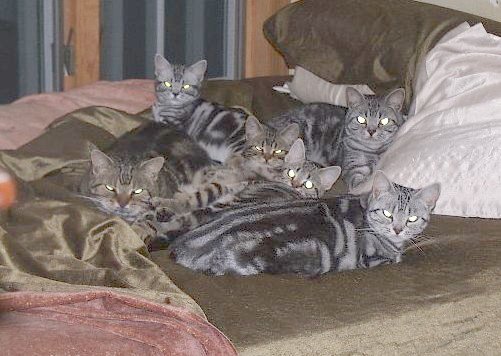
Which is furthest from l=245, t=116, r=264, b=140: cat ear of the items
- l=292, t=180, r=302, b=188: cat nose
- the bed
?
the bed

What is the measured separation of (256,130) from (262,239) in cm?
100

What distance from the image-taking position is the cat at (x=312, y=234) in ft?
6.98

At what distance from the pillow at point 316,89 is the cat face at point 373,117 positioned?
0.67 feet

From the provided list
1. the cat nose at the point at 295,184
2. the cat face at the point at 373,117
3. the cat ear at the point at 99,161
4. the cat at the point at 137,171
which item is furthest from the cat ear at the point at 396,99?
the cat ear at the point at 99,161

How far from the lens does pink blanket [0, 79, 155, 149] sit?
310 cm

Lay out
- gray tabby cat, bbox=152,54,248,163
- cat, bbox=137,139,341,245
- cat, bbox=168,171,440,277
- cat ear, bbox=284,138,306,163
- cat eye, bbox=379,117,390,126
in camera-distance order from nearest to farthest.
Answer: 1. cat, bbox=168,171,440,277
2. cat, bbox=137,139,341,245
3. cat ear, bbox=284,138,306,163
4. cat eye, bbox=379,117,390,126
5. gray tabby cat, bbox=152,54,248,163

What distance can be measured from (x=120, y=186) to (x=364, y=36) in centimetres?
110

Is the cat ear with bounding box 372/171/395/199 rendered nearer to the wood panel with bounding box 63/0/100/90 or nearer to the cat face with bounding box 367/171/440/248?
the cat face with bounding box 367/171/440/248

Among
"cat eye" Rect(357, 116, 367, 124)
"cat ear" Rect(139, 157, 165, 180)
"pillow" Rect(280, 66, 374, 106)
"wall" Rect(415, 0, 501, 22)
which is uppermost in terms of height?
"wall" Rect(415, 0, 501, 22)

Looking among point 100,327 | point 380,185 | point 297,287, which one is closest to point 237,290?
point 297,287

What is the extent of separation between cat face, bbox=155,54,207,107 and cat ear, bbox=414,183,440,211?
136 cm

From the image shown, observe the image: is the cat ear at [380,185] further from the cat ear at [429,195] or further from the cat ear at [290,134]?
the cat ear at [290,134]

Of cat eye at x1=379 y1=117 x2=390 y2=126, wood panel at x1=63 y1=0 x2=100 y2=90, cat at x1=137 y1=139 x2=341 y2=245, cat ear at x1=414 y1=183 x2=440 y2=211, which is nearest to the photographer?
cat ear at x1=414 y1=183 x2=440 y2=211

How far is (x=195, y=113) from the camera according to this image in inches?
135
